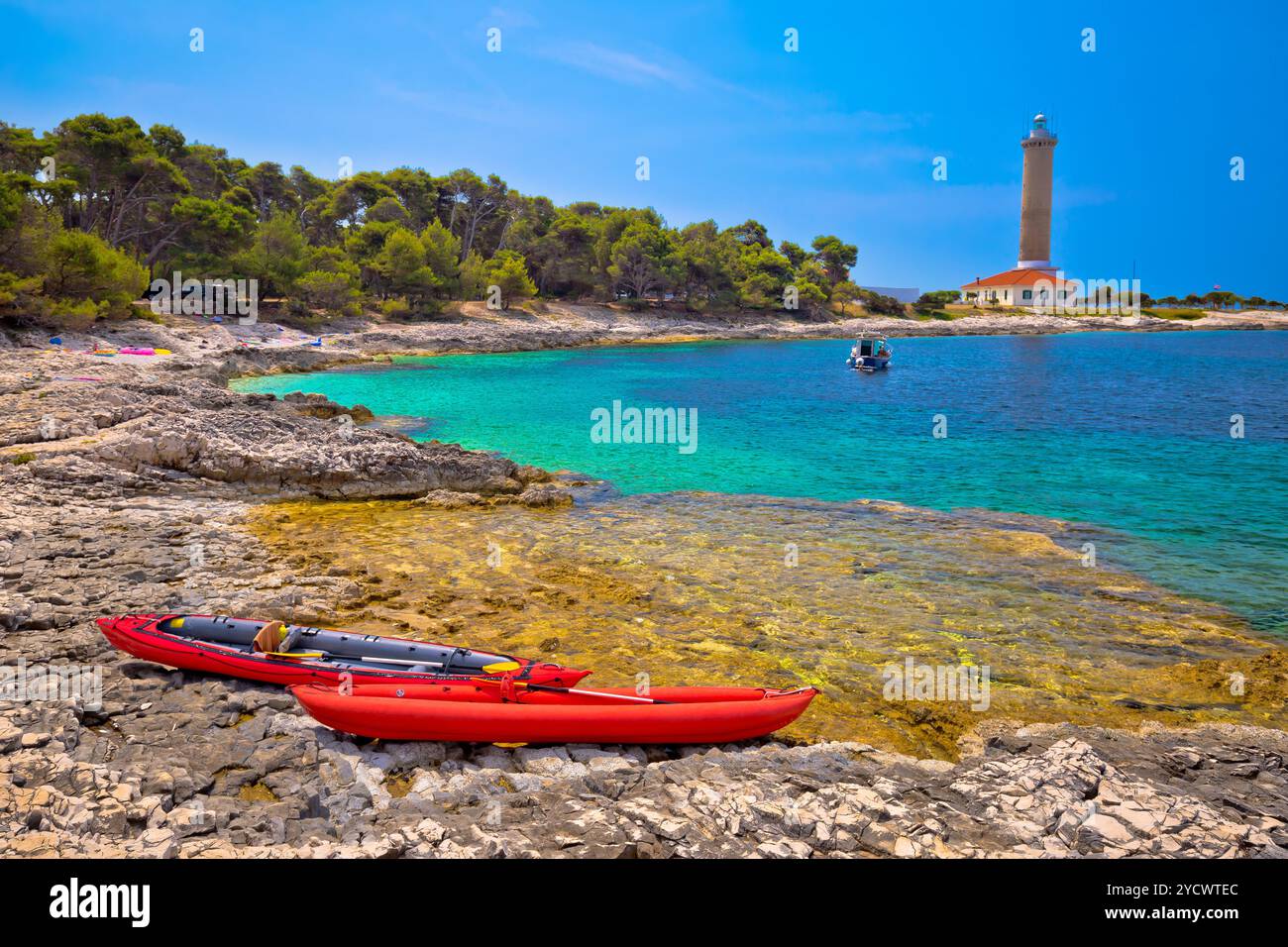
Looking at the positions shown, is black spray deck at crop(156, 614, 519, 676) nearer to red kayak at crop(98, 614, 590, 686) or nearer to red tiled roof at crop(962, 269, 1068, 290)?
red kayak at crop(98, 614, 590, 686)

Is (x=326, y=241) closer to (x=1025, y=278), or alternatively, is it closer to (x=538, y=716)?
(x=538, y=716)

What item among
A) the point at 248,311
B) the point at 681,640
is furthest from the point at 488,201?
the point at 681,640

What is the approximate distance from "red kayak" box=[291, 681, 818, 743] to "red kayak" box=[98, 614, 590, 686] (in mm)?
297

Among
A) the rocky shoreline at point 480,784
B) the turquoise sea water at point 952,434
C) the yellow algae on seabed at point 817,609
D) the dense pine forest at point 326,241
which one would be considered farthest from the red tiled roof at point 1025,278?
the rocky shoreline at point 480,784

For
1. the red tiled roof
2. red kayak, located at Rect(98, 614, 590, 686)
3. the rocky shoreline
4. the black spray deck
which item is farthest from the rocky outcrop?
the red tiled roof

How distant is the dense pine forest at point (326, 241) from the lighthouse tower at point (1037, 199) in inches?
1253

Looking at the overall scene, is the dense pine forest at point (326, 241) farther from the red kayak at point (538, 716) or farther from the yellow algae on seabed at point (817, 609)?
the red kayak at point (538, 716)

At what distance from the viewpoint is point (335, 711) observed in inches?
263

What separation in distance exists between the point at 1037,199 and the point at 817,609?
131382 millimetres

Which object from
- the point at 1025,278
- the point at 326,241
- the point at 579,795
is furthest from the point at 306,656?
the point at 1025,278

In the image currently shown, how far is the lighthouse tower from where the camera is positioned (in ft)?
387

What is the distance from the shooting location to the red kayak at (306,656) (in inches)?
295

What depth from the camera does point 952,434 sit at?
29.5 metres
